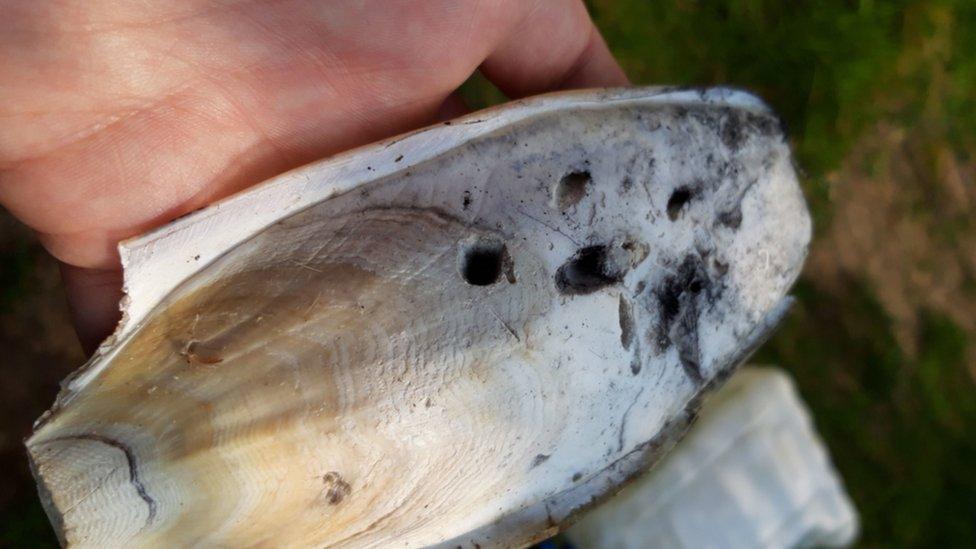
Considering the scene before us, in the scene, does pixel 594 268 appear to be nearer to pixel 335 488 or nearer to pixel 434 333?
pixel 434 333

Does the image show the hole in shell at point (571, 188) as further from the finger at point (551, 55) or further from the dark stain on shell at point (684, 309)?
the finger at point (551, 55)

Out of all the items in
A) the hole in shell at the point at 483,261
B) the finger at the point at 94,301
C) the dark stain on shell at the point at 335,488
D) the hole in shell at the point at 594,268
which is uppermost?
the finger at the point at 94,301

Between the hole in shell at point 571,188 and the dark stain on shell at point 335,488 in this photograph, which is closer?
the dark stain on shell at point 335,488

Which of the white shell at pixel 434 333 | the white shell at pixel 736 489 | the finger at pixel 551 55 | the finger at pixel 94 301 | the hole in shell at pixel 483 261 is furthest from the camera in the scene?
the white shell at pixel 736 489

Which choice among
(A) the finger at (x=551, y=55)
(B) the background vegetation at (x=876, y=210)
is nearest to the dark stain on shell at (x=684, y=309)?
(A) the finger at (x=551, y=55)

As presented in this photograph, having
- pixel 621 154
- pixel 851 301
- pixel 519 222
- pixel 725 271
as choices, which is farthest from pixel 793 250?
pixel 851 301

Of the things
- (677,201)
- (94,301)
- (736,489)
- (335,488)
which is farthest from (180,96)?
(736,489)

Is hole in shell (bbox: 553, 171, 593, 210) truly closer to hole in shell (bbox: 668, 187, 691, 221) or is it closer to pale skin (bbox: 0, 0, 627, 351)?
hole in shell (bbox: 668, 187, 691, 221)

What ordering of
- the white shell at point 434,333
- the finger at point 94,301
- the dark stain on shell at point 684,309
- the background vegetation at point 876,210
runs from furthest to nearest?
the background vegetation at point 876,210 < the finger at point 94,301 < the dark stain on shell at point 684,309 < the white shell at point 434,333
